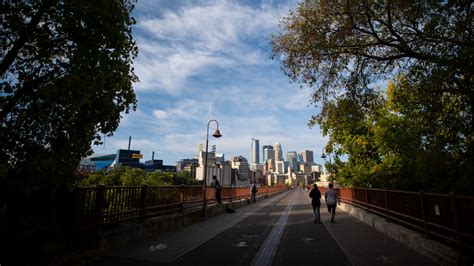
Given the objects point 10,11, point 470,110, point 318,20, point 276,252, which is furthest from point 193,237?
point 470,110

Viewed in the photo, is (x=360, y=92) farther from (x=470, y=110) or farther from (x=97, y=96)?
(x=97, y=96)

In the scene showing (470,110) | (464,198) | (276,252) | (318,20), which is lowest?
(276,252)

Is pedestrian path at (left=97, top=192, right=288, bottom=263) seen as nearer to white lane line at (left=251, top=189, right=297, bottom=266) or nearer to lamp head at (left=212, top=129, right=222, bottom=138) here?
white lane line at (left=251, top=189, right=297, bottom=266)

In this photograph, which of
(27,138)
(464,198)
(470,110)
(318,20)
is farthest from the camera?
(318,20)

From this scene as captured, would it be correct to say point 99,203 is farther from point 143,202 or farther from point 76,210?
point 143,202

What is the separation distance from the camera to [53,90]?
4910 mm

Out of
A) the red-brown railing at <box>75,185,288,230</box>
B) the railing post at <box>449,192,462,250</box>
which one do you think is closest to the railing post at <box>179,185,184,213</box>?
the red-brown railing at <box>75,185,288,230</box>

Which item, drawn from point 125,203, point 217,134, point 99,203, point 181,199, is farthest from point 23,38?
point 217,134

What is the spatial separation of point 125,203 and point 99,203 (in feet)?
4.31

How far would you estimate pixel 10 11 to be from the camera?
16.9ft

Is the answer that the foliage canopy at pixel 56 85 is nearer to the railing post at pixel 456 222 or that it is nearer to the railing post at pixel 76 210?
the railing post at pixel 76 210

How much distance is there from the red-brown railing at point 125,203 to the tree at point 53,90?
1.00 m

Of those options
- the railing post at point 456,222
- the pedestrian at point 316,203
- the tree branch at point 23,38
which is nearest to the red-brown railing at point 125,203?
the tree branch at point 23,38

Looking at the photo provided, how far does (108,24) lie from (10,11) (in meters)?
1.59
